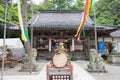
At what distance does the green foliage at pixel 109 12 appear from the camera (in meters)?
30.6

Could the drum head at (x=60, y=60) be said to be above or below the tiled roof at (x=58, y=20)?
below

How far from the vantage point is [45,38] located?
22000 millimetres

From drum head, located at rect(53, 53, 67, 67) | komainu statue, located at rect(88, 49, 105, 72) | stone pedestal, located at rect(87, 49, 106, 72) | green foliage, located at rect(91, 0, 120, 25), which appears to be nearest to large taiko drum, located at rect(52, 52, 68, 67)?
drum head, located at rect(53, 53, 67, 67)

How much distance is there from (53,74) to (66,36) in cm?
1651

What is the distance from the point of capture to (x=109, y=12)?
105 feet

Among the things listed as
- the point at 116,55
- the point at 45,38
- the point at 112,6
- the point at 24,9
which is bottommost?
the point at 116,55

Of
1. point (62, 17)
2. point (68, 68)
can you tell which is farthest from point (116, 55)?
point (68, 68)

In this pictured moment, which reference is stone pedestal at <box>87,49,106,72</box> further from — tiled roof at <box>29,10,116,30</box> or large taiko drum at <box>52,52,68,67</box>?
tiled roof at <box>29,10,116,30</box>

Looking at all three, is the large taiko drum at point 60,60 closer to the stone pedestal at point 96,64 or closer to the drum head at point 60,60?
the drum head at point 60,60

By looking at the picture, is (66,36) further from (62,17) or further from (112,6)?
(112,6)

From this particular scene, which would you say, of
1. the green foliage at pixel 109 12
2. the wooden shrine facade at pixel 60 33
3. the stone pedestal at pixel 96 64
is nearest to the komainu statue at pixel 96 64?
the stone pedestal at pixel 96 64

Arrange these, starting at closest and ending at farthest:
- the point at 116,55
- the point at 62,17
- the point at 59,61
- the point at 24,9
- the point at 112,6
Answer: the point at 59,61, the point at 24,9, the point at 116,55, the point at 62,17, the point at 112,6

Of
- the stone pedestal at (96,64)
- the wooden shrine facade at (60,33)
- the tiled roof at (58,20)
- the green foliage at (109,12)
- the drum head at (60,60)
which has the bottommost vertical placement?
the stone pedestal at (96,64)

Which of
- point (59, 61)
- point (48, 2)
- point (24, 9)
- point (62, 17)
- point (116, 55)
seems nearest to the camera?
point (59, 61)
